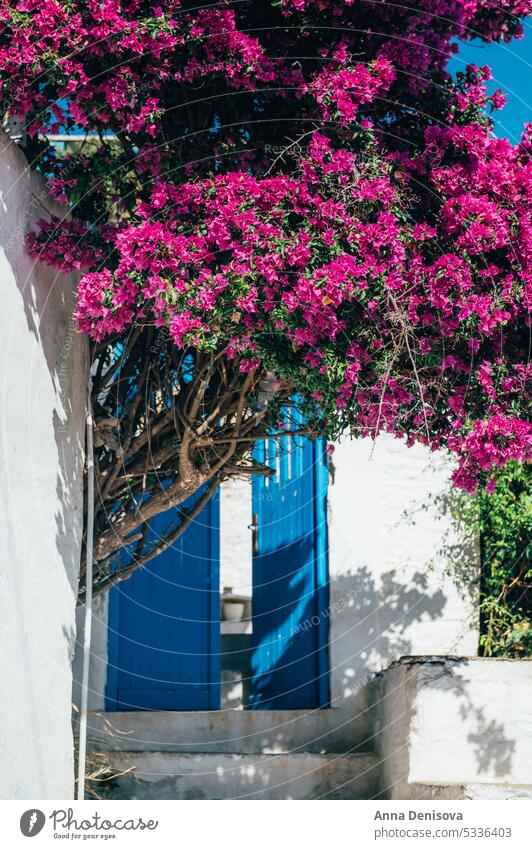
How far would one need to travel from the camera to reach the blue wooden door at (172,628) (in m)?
8.59

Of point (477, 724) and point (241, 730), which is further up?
point (477, 724)

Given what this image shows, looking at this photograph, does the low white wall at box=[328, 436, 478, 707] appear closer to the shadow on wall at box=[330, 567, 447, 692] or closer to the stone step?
the shadow on wall at box=[330, 567, 447, 692]

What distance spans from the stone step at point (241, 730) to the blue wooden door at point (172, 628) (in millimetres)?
251

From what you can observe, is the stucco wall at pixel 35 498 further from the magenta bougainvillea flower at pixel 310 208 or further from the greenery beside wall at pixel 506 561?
the greenery beside wall at pixel 506 561

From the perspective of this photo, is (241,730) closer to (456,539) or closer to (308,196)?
A: (456,539)

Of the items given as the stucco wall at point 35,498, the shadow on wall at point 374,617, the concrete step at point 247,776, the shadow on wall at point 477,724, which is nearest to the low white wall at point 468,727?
the shadow on wall at point 477,724

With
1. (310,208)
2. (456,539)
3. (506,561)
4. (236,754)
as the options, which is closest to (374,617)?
(456,539)

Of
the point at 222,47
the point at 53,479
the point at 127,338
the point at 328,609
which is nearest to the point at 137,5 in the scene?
the point at 222,47

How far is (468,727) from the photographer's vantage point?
682cm

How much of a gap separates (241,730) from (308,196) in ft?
14.4

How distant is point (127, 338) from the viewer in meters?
6.30

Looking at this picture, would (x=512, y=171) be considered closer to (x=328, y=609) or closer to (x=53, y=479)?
(x=53, y=479)

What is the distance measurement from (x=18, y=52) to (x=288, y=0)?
135 centimetres

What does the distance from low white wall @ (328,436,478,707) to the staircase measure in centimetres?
37
